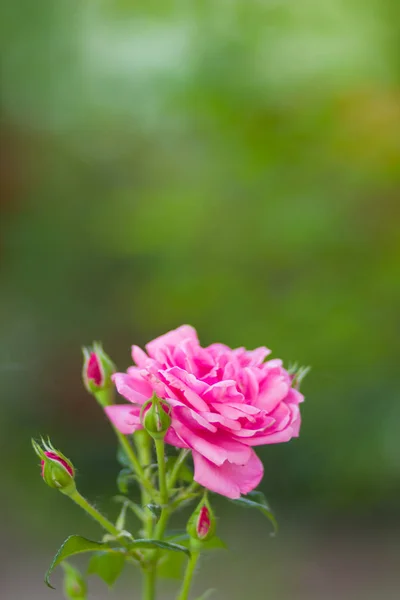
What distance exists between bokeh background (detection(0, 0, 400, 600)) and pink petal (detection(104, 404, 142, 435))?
133 cm

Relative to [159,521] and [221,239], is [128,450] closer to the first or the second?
[159,521]

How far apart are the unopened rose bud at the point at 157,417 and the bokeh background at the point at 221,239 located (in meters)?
1.38

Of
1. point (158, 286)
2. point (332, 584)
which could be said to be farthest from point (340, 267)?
point (332, 584)

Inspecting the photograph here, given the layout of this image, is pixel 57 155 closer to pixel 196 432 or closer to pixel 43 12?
pixel 43 12

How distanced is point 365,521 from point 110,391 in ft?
5.50

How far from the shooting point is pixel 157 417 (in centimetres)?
40

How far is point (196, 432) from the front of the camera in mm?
417

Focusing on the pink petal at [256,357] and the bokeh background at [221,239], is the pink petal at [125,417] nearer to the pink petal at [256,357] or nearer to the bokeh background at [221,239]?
the pink petal at [256,357]

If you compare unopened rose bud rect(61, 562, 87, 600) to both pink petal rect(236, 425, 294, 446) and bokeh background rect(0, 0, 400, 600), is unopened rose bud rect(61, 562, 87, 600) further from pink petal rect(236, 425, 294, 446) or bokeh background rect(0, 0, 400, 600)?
bokeh background rect(0, 0, 400, 600)

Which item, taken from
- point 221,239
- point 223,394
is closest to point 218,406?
point 223,394

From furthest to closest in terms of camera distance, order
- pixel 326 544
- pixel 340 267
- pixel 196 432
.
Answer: pixel 326 544 → pixel 340 267 → pixel 196 432

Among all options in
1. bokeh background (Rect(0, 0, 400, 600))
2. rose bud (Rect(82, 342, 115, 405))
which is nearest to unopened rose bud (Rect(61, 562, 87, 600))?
rose bud (Rect(82, 342, 115, 405))

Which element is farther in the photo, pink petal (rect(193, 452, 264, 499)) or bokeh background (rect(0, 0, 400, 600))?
bokeh background (rect(0, 0, 400, 600))

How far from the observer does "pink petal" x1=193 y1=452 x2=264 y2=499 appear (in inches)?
15.9
